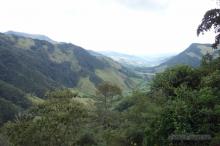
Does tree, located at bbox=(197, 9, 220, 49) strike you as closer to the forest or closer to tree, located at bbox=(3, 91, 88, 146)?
Answer: the forest

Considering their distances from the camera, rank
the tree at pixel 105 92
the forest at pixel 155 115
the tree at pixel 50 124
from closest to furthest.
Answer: the forest at pixel 155 115
the tree at pixel 50 124
the tree at pixel 105 92

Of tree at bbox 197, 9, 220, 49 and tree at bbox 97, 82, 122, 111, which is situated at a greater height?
tree at bbox 197, 9, 220, 49

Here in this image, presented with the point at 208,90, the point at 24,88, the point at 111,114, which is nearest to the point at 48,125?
the point at 208,90

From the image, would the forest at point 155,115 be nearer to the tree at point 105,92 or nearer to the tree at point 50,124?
the tree at point 50,124

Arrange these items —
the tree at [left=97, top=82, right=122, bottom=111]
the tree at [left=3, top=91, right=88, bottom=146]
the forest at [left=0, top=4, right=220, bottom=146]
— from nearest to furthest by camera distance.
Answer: the forest at [left=0, top=4, right=220, bottom=146]
the tree at [left=3, top=91, right=88, bottom=146]
the tree at [left=97, top=82, right=122, bottom=111]

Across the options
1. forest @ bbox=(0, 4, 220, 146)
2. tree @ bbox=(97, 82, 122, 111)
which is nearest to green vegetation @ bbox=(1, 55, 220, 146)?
forest @ bbox=(0, 4, 220, 146)

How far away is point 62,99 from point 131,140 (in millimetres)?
6608

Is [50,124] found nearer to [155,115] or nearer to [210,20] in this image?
[155,115]

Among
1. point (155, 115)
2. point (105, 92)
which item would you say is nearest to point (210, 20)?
point (155, 115)

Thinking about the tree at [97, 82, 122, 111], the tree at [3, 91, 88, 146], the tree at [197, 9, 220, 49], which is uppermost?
the tree at [197, 9, 220, 49]

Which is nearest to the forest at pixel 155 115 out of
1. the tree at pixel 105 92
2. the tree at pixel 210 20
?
the tree at pixel 210 20

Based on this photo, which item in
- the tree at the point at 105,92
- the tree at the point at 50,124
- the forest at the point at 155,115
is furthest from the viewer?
the tree at the point at 105,92

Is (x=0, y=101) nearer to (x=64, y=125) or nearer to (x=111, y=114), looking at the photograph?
(x=111, y=114)

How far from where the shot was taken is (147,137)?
26.4 meters
